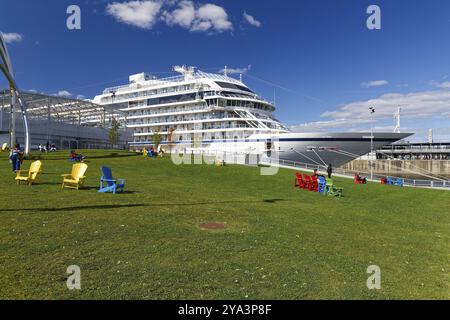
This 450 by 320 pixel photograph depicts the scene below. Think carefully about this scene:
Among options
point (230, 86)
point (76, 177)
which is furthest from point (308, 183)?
point (230, 86)

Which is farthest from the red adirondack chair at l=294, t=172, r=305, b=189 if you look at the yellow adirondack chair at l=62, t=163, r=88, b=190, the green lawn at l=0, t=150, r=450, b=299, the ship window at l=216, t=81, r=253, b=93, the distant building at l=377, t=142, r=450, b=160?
the distant building at l=377, t=142, r=450, b=160

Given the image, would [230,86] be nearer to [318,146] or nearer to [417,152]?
[318,146]

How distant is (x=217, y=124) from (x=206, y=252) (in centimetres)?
4468

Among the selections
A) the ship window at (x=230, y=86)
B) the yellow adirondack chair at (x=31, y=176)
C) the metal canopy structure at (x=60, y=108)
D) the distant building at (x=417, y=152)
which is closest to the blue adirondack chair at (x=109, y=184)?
the yellow adirondack chair at (x=31, y=176)

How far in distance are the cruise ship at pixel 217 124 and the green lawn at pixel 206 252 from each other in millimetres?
27588

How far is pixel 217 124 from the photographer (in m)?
50.3

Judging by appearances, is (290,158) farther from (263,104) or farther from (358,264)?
(358,264)

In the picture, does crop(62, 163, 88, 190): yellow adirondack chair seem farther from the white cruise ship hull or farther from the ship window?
the ship window

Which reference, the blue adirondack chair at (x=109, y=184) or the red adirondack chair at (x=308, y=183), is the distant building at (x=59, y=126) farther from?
the red adirondack chair at (x=308, y=183)

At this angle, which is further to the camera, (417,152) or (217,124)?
(417,152)

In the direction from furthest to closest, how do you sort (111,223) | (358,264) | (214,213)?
(214,213) → (111,223) → (358,264)
